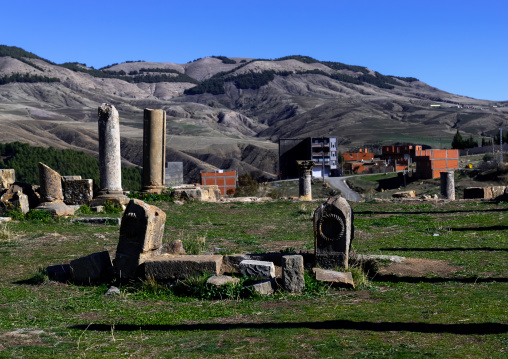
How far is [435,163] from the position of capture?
220 ft

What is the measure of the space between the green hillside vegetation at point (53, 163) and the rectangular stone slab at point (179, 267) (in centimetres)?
6344

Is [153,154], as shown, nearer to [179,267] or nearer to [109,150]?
[109,150]

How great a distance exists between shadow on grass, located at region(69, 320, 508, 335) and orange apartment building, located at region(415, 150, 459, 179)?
6197 centimetres

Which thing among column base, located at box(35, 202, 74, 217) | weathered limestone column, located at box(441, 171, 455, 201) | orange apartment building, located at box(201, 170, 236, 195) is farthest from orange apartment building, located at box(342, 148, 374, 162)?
column base, located at box(35, 202, 74, 217)

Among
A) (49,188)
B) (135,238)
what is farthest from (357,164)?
(135,238)

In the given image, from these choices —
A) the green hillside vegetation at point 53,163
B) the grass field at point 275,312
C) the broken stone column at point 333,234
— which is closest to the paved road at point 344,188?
the green hillside vegetation at point 53,163

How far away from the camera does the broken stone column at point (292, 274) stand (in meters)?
9.09

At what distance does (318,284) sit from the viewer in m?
9.38

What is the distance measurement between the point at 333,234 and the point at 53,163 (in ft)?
237

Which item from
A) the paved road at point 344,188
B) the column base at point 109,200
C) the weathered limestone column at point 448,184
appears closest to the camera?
the column base at point 109,200

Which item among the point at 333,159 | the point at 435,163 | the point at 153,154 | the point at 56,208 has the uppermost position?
the point at 333,159

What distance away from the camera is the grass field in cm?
624

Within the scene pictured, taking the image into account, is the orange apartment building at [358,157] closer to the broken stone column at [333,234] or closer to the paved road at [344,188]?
the paved road at [344,188]

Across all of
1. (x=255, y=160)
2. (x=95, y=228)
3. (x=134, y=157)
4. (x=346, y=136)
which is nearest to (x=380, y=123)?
(x=346, y=136)
